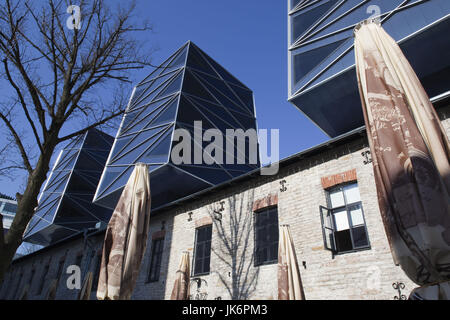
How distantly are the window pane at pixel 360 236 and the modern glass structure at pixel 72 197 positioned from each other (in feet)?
89.2

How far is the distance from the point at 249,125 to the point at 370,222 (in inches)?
835

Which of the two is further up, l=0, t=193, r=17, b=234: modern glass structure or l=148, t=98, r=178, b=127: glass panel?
l=0, t=193, r=17, b=234: modern glass structure

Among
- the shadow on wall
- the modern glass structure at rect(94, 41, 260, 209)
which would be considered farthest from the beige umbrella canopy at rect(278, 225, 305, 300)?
the modern glass structure at rect(94, 41, 260, 209)

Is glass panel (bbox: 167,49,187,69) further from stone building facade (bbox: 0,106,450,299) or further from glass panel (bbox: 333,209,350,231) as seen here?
glass panel (bbox: 333,209,350,231)

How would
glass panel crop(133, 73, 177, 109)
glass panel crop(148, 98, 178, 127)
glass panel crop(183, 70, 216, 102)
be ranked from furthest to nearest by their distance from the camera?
glass panel crop(133, 73, 177, 109), glass panel crop(183, 70, 216, 102), glass panel crop(148, 98, 178, 127)

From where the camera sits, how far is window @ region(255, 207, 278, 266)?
8.71 m

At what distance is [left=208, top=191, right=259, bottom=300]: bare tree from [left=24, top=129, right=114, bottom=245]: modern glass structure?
22795mm

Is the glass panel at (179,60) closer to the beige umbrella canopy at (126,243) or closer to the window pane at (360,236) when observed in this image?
the beige umbrella canopy at (126,243)

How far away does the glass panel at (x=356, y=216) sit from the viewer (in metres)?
7.27

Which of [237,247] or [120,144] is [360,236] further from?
[120,144]

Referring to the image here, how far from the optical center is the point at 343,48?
14.7 m

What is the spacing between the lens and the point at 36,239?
1230 inches

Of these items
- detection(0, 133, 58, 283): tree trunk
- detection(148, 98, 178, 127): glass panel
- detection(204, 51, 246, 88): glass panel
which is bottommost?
detection(0, 133, 58, 283): tree trunk
